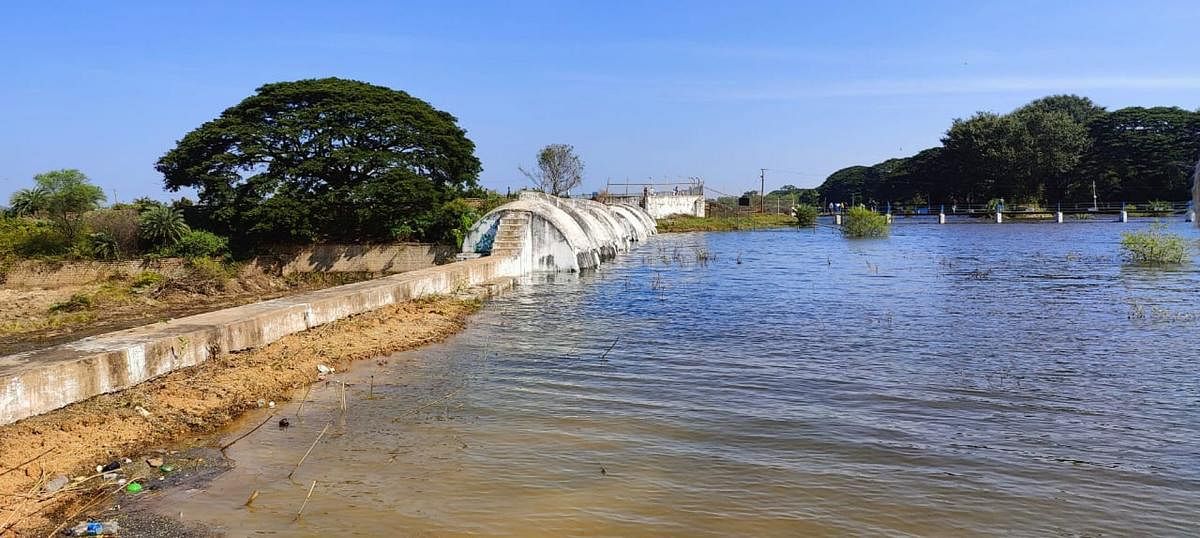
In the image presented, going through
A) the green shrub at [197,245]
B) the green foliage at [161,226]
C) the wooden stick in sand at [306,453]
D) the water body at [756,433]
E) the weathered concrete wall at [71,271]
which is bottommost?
the water body at [756,433]

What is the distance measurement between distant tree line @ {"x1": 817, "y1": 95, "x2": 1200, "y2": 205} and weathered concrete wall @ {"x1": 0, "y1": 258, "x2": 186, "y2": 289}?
206ft

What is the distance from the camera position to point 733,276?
1898 centimetres

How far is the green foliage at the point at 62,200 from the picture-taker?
22344 mm

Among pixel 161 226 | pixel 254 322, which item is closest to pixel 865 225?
pixel 161 226

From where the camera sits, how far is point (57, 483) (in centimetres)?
454

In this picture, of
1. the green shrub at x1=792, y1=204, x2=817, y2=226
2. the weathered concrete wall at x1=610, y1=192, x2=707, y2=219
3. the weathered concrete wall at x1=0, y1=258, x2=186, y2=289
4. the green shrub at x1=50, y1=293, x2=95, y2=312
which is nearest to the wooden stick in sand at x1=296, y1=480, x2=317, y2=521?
the green shrub at x1=50, y1=293, x2=95, y2=312

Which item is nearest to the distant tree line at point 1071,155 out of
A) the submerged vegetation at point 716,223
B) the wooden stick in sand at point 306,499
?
the submerged vegetation at point 716,223

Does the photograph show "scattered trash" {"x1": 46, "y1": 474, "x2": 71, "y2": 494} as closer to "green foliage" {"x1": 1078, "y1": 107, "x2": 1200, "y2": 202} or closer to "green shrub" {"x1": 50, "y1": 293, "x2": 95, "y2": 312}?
"green shrub" {"x1": 50, "y1": 293, "x2": 95, "y2": 312}

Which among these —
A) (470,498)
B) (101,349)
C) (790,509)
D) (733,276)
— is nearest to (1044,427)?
(790,509)

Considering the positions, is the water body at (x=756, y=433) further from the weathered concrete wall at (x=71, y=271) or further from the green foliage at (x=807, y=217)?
the green foliage at (x=807, y=217)

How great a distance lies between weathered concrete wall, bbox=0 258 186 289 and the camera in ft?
66.8

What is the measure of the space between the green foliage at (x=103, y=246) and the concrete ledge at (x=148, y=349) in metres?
13.2

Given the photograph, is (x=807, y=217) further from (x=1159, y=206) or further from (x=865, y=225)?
(x=1159, y=206)

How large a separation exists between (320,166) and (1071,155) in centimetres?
6135
